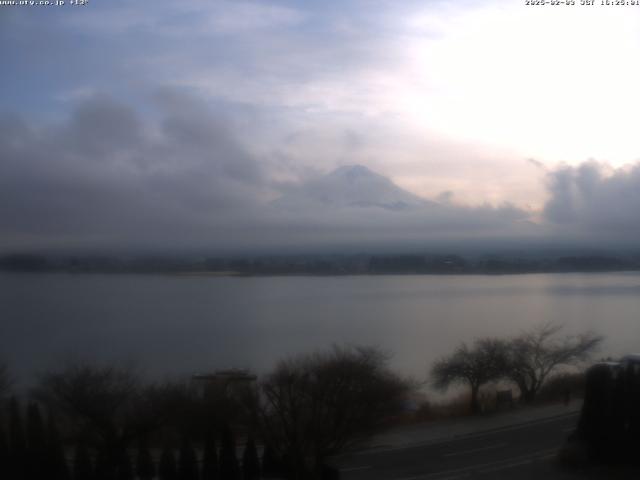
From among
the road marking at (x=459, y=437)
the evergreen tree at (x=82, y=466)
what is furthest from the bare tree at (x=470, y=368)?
the evergreen tree at (x=82, y=466)

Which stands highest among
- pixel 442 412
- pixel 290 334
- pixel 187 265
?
pixel 187 265

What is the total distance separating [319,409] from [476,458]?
7.70 ft

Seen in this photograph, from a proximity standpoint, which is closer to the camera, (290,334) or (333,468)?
(333,468)

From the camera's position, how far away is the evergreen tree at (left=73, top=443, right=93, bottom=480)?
6859 millimetres

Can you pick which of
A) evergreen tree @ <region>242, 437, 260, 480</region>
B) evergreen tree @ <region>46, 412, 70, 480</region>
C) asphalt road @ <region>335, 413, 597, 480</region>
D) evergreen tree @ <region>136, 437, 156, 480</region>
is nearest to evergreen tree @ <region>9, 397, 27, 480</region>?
evergreen tree @ <region>46, 412, 70, 480</region>

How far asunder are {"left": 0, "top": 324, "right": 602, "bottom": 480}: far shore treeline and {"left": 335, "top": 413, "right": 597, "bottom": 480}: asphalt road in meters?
0.50

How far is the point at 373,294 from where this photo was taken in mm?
29797

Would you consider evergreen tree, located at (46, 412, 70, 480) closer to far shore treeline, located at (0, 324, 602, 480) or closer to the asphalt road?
far shore treeline, located at (0, 324, 602, 480)

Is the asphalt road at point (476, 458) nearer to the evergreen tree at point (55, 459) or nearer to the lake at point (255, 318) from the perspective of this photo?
the evergreen tree at point (55, 459)

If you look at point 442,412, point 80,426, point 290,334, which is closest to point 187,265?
point 290,334

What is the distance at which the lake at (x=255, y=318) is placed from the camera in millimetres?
13508

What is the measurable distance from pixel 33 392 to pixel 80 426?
1.49m

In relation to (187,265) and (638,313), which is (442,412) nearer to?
(187,265)

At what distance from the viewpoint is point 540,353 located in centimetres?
1590
